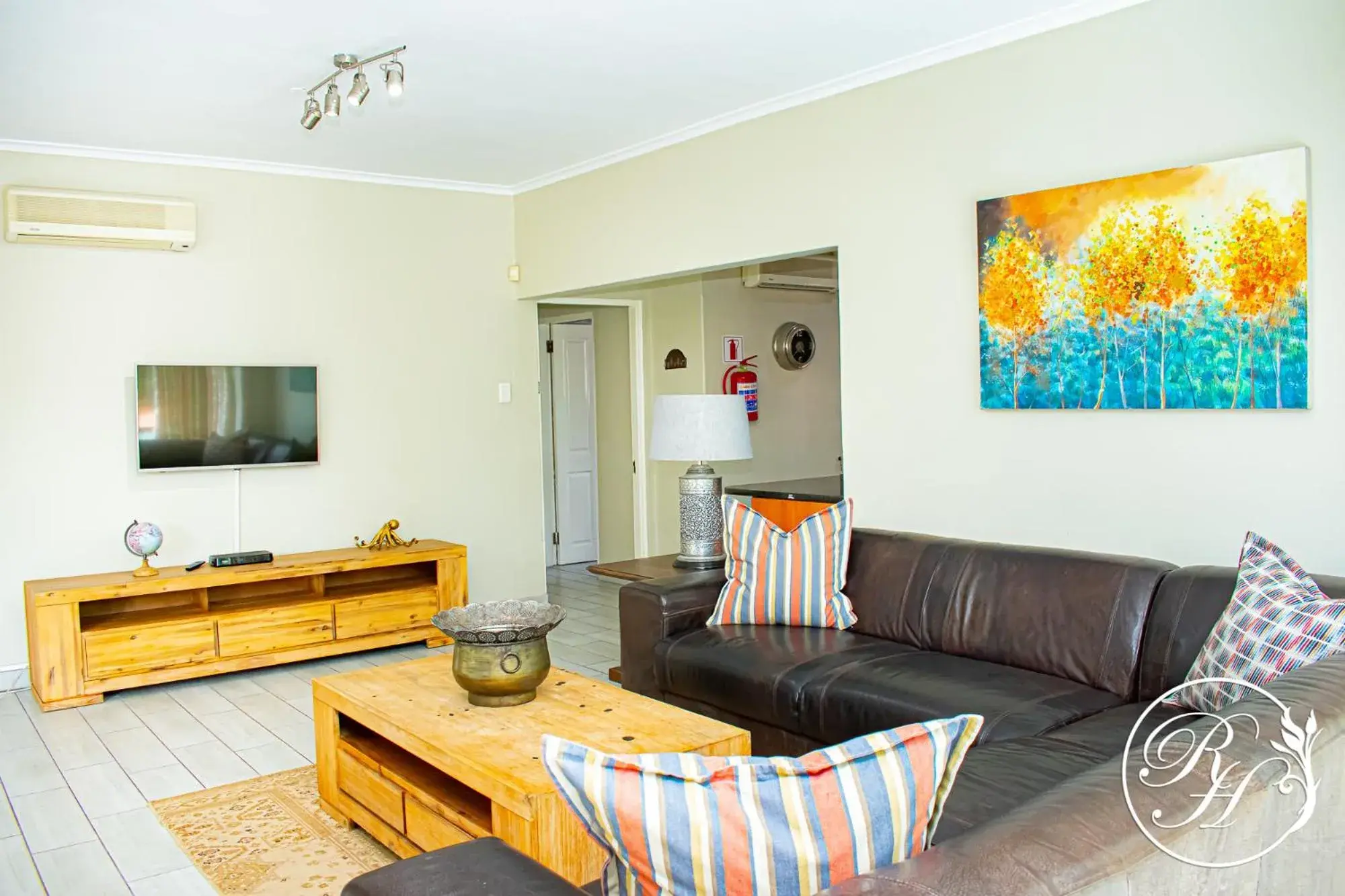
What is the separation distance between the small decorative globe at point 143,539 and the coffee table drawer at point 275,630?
18.6 inches

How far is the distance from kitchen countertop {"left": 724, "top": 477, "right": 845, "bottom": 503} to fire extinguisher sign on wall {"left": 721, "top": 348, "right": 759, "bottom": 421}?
4.89 feet

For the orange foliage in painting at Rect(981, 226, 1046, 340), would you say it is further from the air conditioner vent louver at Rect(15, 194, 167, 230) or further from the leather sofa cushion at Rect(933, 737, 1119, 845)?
the air conditioner vent louver at Rect(15, 194, 167, 230)

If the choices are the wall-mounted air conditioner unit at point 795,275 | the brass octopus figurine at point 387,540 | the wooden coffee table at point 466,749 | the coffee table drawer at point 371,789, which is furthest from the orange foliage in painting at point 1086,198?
the brass octopus figurine at point 387,540

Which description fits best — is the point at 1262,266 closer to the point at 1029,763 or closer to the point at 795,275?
the point at 1029,763

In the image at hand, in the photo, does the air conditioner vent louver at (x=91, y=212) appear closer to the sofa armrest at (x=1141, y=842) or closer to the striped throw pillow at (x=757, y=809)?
the striped throw pillow at (x=757, y=809)

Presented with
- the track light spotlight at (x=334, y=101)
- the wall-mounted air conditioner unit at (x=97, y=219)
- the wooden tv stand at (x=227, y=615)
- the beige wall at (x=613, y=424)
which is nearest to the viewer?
the track light spotlight at (x=334, y=101)

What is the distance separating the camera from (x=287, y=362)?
562cm

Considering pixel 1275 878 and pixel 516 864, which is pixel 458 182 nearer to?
pixel 516 864

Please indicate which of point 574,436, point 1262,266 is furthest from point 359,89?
point 574,436

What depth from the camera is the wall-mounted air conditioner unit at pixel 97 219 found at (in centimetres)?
479

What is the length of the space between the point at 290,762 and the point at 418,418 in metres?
2.66

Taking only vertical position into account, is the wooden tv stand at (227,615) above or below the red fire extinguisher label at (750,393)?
below

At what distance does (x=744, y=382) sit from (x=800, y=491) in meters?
2.12

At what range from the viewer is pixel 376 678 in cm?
321
